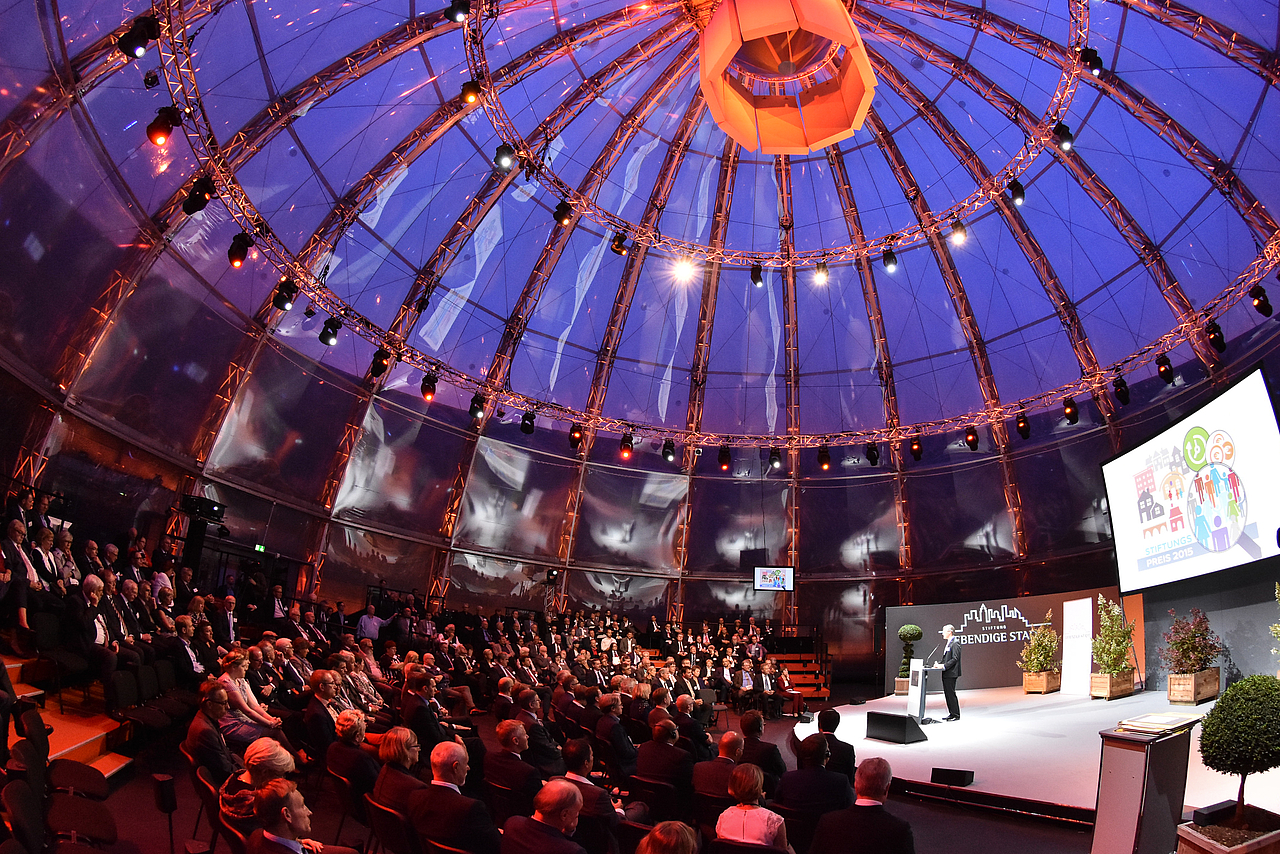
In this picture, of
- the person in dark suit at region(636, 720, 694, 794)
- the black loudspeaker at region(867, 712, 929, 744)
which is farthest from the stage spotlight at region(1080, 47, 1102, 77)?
the person in dark suit at region(636, 720, 694, 794)

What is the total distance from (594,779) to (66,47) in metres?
12.6

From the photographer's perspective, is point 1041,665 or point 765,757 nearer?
point 765,757

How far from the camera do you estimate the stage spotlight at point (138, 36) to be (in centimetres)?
1099

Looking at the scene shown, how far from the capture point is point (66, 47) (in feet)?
39.5

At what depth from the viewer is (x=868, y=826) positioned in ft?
16.3

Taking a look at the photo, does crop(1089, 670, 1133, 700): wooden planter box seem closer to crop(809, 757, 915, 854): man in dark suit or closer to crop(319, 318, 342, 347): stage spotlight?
crop(809, 757, 915, 854): man in dark suit

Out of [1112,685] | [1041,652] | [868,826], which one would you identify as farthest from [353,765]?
[1041,652]

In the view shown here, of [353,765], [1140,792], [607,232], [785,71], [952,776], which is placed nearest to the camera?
[1140,792]

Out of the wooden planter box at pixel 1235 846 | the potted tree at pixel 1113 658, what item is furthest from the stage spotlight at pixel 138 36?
the potted tree at pixel 1113 658

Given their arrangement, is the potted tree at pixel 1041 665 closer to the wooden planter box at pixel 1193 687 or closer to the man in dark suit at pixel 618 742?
the wooden planter box at pixel 1193 687

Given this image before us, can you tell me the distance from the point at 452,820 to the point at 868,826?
253 centimetres

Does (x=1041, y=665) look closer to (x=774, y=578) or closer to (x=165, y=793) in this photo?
(x=774, y=578)

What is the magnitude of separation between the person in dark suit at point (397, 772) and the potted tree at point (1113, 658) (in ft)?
44.8

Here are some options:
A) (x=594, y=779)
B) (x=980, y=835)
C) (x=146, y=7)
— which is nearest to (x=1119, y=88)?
(x=980, y=835)
